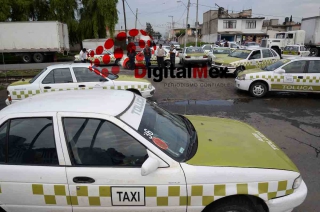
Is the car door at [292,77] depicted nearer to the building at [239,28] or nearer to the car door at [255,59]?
the car door at [255,59]

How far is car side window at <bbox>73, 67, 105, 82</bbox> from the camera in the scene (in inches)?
289

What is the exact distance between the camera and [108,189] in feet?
7.46

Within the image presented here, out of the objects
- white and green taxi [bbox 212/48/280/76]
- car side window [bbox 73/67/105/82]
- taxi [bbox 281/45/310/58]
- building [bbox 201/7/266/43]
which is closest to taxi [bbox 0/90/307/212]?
car side window [bbox 73/67/105/82]

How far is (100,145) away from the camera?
2.40 metres

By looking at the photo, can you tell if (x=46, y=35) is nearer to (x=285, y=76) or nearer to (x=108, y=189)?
(x=285, y=76)

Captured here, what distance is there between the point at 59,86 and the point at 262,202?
6278 millimetres

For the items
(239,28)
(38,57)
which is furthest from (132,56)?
(239,28)

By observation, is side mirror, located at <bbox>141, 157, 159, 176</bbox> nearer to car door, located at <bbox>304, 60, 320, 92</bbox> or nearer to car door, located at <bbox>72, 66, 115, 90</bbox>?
car door, located at <bbox>72, 66, 115, 90</bbox>

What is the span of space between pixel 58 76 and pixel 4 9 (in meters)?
22.7

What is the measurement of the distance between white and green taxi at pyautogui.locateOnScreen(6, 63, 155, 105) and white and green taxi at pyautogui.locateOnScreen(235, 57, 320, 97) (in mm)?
4595

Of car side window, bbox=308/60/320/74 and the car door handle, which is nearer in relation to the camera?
the car door handle

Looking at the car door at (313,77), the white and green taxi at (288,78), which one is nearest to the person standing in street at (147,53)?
the white and green taxi at (288,78)

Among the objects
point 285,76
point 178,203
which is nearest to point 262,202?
point 178,203

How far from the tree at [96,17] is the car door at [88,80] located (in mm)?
22757
